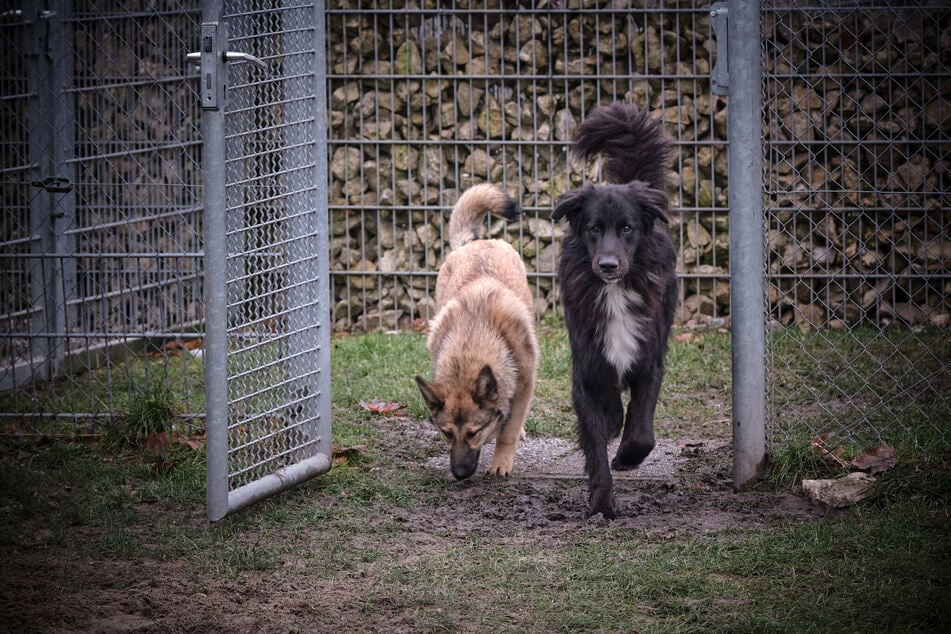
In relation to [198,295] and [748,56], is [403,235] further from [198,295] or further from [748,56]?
[748,56]

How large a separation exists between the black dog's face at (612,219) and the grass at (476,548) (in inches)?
45.2

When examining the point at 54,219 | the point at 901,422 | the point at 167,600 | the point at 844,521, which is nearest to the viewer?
the point at 167,600

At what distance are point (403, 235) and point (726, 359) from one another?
3244mm

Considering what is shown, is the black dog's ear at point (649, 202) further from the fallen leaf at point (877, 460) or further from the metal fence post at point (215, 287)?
the metal fence post at point (215, 287)

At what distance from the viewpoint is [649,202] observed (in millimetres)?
4617

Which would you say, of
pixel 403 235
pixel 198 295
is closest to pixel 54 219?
pixel 198 295

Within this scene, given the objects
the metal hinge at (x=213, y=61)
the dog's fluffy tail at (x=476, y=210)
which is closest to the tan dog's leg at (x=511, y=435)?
the dog's fluffy tail at (x=476, y=210)

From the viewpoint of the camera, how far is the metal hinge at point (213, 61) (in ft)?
12.7

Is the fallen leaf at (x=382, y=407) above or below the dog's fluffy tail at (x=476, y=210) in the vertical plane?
below

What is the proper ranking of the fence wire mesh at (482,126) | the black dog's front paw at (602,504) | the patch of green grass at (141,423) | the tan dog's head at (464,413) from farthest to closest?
1. the fence wire mesh at (482,126)
2. the patch of green grass at (141,423)
3. the tan dog's head at (464,413)
4. the black dog's front paw at (602,504)

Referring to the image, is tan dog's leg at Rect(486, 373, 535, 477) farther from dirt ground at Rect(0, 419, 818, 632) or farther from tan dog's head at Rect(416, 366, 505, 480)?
tan dog's head at Rect(416, 366, 505, 480)

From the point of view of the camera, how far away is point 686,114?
346 inches

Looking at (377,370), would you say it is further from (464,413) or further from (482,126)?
(482,126)

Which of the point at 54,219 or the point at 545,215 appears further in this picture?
the point at 545,215
